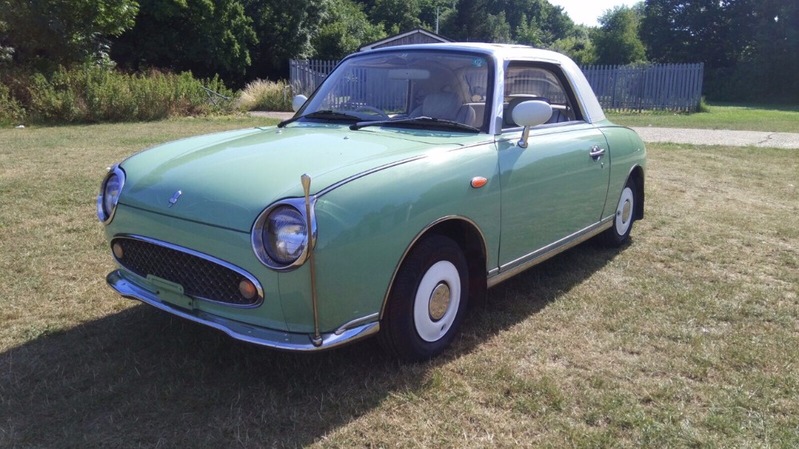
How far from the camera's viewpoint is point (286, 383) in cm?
302

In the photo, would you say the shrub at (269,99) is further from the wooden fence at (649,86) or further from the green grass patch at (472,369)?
the green grass patch at (472,369)

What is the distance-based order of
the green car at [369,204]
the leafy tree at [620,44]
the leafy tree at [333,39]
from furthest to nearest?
the leafy tree at [620,44] < the leafy tree at [333,39] < the green car at [369,204]

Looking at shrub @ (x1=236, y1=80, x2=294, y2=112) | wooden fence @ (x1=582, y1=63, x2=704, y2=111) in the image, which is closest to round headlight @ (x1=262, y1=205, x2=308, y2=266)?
shrub @ (x1=236, y1=80, x2=294, y2=112)

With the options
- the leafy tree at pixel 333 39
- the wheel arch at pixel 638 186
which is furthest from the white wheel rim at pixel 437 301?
the leafy tree at pixel 333 39

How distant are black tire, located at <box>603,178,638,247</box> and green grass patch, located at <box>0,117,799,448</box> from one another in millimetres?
142

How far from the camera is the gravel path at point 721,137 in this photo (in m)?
12.6

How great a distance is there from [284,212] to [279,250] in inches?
6.0

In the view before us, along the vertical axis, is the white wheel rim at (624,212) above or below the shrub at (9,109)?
below

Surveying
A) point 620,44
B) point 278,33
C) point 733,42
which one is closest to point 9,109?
point 278,33

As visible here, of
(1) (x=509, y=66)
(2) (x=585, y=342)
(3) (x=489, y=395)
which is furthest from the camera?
(1) (x=509, y=66)

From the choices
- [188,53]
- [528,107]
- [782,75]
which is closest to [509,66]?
[528,107]

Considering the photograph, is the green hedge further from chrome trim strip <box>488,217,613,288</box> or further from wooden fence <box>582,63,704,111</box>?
chrome trim strip <box>488,217,613,288</box>

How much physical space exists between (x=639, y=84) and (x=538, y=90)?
20411 millimetres

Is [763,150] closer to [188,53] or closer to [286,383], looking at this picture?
[286,383]
